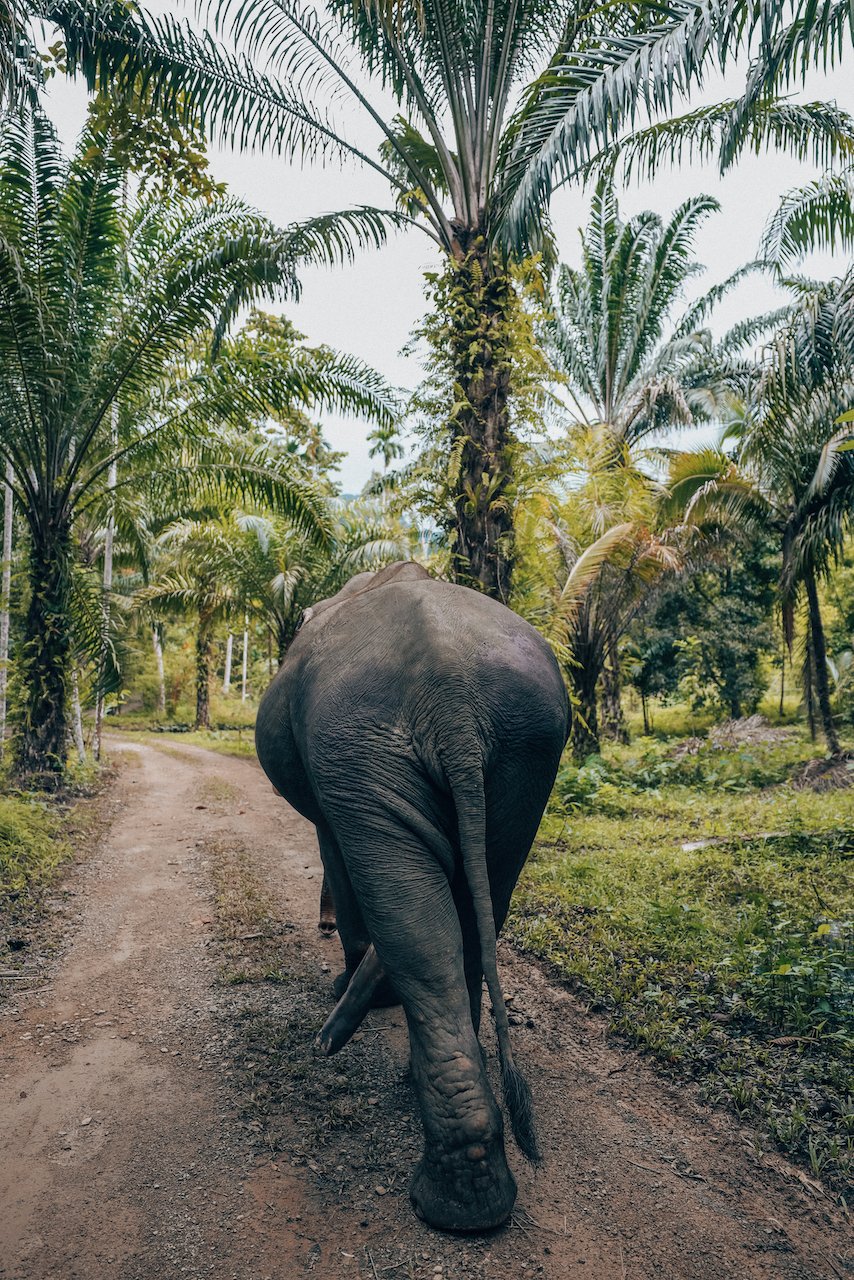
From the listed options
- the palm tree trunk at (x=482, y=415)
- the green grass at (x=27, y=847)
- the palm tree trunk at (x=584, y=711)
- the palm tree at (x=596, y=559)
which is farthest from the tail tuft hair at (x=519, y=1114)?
the palm tree trunk at (x=584, y=711)

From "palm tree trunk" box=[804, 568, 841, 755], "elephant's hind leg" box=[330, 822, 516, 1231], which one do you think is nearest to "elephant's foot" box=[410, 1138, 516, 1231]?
"elephant's hind leg" box=[330, 822, 516, 1231]

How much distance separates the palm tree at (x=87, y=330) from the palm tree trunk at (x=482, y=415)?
2.06 meters

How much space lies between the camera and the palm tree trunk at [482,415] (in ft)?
23.9

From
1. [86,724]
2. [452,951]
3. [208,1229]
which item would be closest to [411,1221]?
[208,1229]

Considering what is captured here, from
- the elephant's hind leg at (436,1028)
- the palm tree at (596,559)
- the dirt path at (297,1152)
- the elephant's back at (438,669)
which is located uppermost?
the palm tree at (596,559)

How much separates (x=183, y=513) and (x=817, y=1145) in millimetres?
14966

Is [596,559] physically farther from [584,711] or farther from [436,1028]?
[436,1028]

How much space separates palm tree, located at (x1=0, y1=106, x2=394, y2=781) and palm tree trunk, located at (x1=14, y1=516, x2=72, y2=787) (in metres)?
0.02

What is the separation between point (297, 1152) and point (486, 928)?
113 centimetres

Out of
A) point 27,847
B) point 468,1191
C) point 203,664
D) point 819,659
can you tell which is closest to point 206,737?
point 203,664

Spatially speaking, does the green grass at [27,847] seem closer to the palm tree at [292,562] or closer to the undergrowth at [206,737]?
the palm tree at [292,562]

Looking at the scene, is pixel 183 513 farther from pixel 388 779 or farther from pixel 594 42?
pixel 388 779

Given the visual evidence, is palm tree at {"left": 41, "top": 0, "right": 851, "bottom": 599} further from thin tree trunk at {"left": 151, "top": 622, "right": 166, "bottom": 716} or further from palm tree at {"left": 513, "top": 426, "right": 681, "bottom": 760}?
thin tree trunk at {"left": 151, "top": 622, "right": 166, "bottom": 716}

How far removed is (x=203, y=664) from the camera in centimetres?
2370
